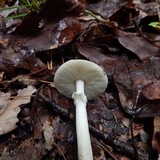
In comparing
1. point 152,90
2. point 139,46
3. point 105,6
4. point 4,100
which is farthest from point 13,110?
point 105,6

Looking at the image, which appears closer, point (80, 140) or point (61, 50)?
point (80, 140)

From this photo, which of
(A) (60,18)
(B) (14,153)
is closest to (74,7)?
(A) (60,18)

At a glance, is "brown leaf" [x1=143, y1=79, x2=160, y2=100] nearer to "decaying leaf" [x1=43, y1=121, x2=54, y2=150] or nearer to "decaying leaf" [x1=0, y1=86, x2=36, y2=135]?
"decaying leaf" [x1=43, y1=121, x2=54, y2=150]

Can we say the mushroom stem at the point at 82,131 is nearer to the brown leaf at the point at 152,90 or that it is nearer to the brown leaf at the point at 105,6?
the brown leaf at the point at 152,90

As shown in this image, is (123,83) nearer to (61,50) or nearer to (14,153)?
(61,50)

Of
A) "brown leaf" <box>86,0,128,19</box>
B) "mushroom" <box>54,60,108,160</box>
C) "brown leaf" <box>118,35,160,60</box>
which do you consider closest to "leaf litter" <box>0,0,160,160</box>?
"brown leaf" <box>118,35,160,60</box>

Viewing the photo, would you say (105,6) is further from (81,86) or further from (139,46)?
(81,86)

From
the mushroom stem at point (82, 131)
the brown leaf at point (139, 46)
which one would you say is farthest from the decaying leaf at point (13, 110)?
the brown leaf at point (139, 46)
